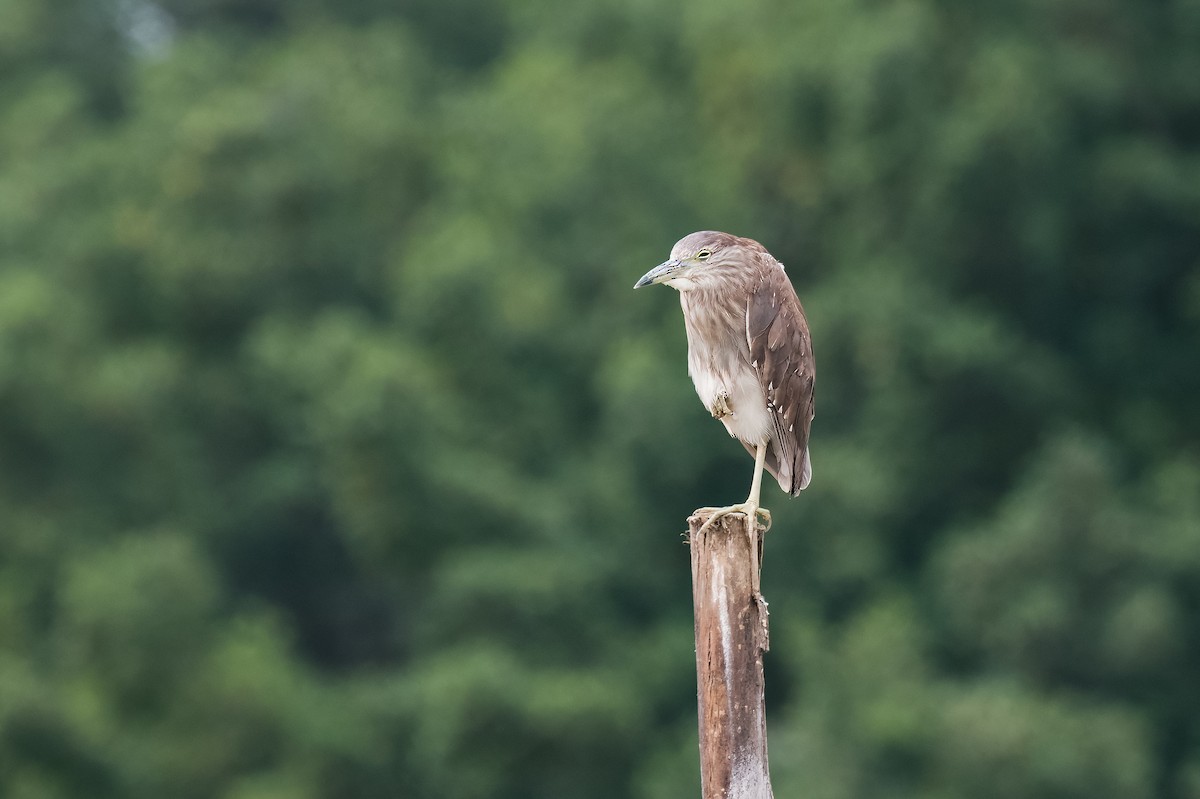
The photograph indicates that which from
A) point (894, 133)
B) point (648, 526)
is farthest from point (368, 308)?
point (894, 133)

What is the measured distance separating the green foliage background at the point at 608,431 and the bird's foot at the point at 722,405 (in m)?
9.15

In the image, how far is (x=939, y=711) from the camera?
1502 cm

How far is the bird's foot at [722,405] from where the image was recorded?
596 cm

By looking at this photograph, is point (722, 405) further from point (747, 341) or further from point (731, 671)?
point (731, 671)

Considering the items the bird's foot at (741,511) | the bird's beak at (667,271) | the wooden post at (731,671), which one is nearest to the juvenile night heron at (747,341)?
the bird's beak at (667,271)

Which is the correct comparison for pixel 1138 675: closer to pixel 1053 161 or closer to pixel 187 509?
pixel 1053 161

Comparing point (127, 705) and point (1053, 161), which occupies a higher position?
point (1053, 161)

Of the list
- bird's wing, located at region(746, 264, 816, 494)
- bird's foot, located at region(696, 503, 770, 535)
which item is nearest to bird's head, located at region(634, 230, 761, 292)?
bird's wing, located at region(746, 264, 816, 494)

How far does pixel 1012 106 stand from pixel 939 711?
510 cm

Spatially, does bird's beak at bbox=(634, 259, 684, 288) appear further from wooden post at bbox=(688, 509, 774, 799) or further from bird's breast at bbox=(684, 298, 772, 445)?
wooden post at bbox=(688, 509, 774, 799)

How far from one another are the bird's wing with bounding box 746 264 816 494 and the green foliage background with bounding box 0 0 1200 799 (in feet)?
29.3

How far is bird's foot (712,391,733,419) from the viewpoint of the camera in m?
5.96

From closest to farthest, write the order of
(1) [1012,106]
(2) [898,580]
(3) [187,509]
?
1. (1) [1012,106]
2. (2) [898,580]
3. (3) [187,509]

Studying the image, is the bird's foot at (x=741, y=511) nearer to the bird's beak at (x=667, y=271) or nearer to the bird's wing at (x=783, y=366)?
the bird's wing at (x=783, y=366)
